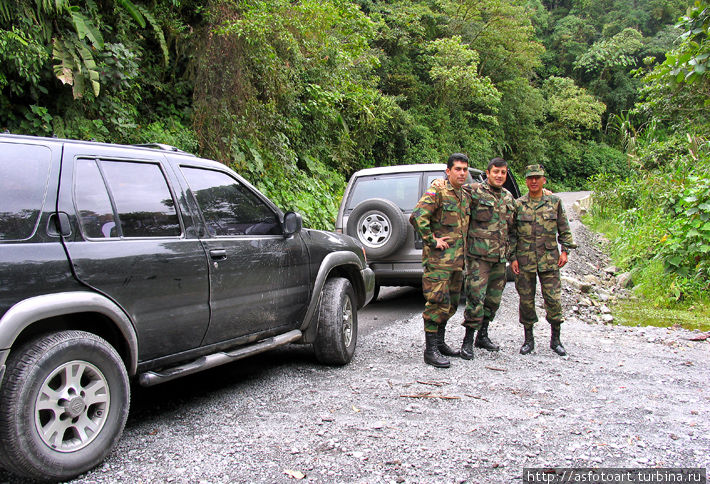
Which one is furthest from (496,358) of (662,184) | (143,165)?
(662,184)

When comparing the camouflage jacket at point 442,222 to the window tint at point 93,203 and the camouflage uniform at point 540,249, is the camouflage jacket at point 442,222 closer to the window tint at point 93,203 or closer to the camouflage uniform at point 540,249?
the camouflage uniform at point 540,249

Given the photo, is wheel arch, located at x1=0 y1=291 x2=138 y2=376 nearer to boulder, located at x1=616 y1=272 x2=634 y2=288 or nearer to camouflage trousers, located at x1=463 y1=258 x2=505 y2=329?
camouflage trousers, located at x1=463 y1=258 x2=505 y2=329

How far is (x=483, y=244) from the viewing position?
5.28 meters

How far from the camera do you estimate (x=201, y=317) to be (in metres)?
3.56

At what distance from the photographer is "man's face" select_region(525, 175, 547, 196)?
554cm

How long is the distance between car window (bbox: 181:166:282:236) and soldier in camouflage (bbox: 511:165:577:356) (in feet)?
8.53

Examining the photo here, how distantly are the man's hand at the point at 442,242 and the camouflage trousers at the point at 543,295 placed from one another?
3.42ft

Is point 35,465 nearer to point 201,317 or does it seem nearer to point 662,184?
point 201,317

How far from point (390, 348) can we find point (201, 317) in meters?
2.54

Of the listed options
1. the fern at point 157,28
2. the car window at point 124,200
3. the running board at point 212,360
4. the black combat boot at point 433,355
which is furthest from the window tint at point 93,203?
the fern at point 157,28

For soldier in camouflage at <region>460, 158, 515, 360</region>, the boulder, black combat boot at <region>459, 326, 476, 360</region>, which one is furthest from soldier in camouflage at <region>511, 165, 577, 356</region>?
the boulder

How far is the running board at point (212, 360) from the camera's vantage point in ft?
10.6

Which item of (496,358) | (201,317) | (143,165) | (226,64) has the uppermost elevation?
(226,64)

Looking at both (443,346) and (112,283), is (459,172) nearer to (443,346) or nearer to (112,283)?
(443,346)
